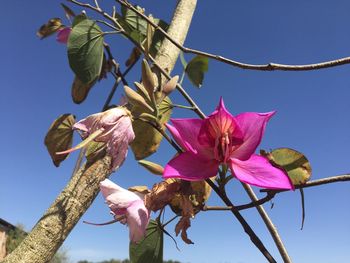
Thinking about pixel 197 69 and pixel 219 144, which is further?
pixel 197 69

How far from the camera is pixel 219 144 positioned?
1.03 ft

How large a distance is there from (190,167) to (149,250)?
0.63ft

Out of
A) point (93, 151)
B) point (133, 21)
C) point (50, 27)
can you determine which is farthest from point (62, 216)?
point (50, 27)

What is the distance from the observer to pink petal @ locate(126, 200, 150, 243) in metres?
0.32

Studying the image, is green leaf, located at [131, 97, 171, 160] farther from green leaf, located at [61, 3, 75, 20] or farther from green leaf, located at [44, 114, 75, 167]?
green leaf, located at [61, 3, 75, 20]

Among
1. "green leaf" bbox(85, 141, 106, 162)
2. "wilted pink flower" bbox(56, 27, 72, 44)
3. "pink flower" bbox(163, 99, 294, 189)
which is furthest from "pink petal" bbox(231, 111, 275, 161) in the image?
"wilted pink flower" bbox(56, 27, 72, 44)

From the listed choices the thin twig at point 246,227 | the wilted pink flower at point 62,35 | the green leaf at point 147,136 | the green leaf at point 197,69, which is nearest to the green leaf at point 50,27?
the wilted pink flower at point 62,35

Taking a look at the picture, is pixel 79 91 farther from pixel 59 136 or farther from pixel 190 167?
pixel 190 167

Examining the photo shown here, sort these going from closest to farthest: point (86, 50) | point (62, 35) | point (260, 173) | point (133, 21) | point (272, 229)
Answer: point (260, 173) < point (272, 229) < point (86, 50) < point (133, 21) < point (62, 35)

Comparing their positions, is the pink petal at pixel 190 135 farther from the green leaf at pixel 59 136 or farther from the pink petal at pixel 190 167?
the green leaf at pixel 59 136

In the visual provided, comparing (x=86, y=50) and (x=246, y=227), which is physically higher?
(x=86, y=50)

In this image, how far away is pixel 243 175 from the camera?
0.29 metres

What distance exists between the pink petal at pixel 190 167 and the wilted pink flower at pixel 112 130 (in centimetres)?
6

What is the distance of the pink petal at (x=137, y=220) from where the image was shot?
0.32 meters
